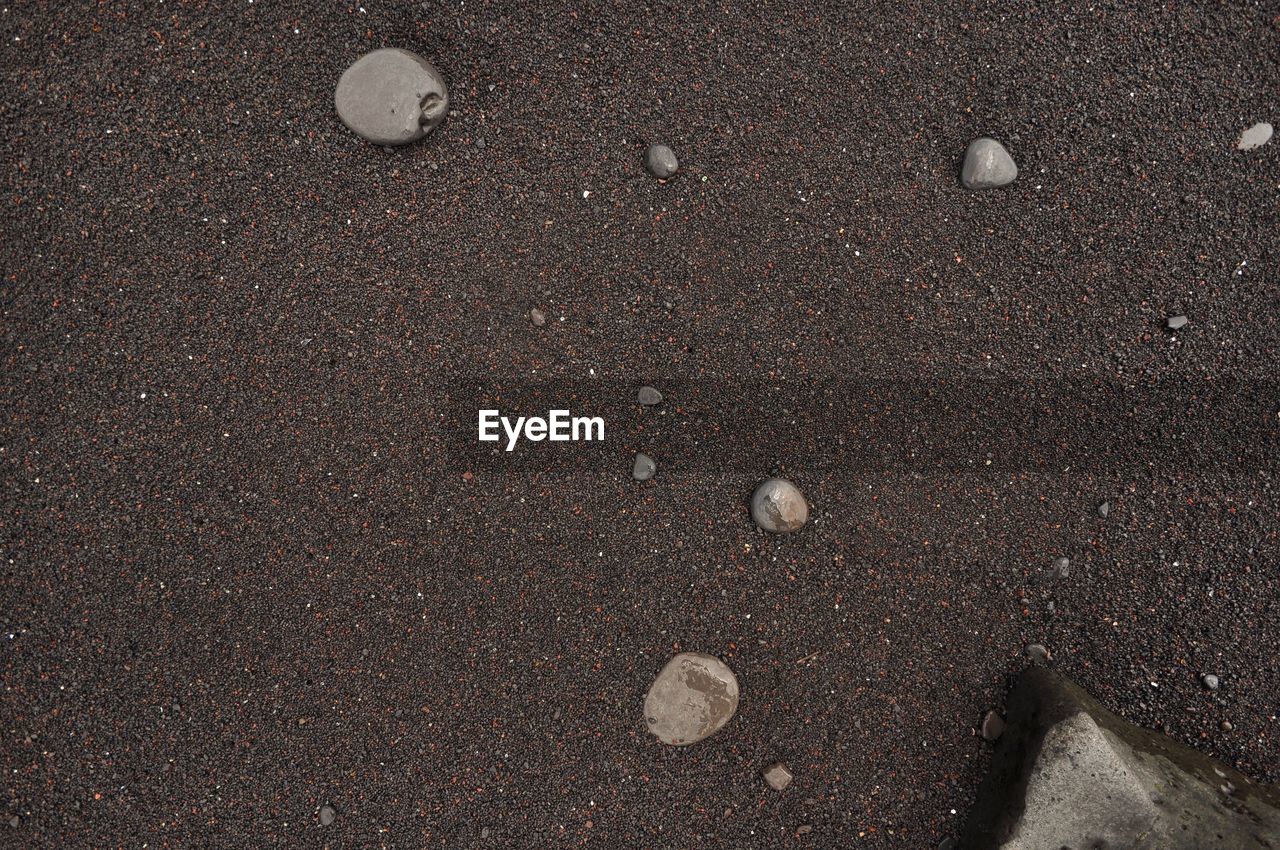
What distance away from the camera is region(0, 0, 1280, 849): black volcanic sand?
1870mm

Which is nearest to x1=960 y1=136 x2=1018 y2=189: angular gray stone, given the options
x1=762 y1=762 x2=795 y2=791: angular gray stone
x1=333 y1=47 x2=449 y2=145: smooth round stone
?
x1=333 y1=47 x2=449 y2=145: smooth round stone

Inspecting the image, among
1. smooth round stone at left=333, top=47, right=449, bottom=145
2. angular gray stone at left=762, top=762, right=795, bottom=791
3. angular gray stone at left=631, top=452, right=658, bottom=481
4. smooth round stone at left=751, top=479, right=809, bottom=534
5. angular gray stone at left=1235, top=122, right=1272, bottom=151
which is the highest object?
smooth round stone at left=333, top=47, right=449, bottom=145

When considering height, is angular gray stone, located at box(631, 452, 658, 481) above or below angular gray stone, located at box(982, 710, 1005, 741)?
above

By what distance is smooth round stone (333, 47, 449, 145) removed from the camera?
1869 millimetres

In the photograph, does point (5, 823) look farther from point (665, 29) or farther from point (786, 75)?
point (786, 75)

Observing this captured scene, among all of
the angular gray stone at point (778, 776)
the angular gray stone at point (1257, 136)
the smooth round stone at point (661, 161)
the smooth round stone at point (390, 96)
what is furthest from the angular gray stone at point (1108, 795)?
the smooth round stone at point (390, 96)

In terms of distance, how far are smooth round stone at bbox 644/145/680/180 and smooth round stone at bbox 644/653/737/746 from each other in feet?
4.98

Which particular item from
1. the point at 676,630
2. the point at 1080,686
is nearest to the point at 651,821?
the point at 676,630

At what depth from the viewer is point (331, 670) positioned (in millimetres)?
1880

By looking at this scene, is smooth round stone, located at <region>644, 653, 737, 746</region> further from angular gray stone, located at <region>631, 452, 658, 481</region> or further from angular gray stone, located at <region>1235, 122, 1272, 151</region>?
angular gray stone, located at <region>1235, 122, 1272, 151</region>

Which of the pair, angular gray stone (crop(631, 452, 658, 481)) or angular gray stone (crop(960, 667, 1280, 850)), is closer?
angular gray stone (crop(960, 667, 1280, 850))

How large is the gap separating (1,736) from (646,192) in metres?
2.58

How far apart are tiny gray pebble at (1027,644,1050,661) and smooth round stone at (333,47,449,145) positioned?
8.16ft
